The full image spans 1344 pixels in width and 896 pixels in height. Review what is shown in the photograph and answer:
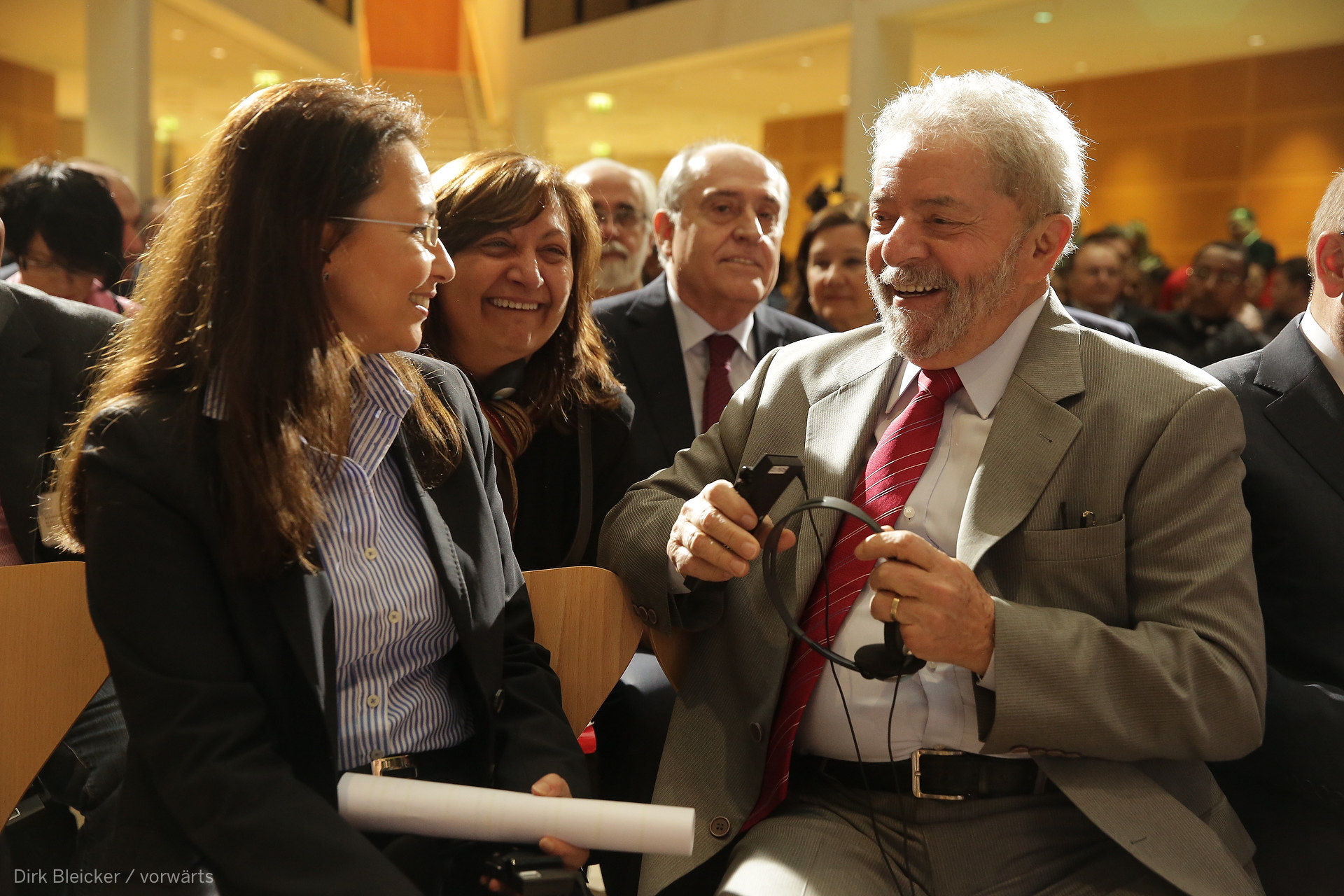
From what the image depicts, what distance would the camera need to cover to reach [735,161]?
3.61 metres

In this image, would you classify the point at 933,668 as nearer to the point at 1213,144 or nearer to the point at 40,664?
the point at 40,664

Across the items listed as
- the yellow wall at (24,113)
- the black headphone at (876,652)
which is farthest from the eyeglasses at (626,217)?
the yellow wall at (24,113)

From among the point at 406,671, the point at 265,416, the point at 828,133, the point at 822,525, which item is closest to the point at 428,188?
the point at 265,416

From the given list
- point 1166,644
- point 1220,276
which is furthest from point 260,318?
point 1220,276

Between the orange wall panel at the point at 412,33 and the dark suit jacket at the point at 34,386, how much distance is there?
60.3 ft

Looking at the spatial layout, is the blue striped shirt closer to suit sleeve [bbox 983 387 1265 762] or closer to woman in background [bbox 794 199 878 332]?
suit sleeve [bbox 983 387 1265 762]

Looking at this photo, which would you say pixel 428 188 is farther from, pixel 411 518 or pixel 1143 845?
pixel 1143 845

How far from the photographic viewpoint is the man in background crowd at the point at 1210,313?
630cm

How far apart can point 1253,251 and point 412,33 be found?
1525cm

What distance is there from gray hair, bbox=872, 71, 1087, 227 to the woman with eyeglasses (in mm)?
870

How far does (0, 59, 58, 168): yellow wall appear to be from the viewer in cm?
→ 1325

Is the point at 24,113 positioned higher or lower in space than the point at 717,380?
higher

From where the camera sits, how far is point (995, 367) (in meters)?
1.93

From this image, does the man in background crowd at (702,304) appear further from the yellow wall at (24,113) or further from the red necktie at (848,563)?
the yellow wall at (24,113)
